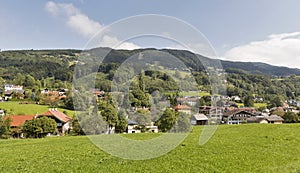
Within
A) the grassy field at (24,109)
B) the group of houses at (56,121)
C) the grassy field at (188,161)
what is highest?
the grassy field at (188,161)

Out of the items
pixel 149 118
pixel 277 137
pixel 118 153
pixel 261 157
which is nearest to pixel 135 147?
pixel 118 153

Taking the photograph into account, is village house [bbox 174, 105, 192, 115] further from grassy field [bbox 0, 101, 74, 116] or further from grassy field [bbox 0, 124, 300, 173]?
grassy field [bbox 0, 101, 74, 116]

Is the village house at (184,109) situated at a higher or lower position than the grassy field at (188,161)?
higher

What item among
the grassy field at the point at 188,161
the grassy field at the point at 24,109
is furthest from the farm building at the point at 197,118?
the grassy field at the point at 24,109

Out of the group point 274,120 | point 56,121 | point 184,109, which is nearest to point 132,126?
point 184,109

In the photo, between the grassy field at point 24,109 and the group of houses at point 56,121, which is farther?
the grassy field at point 24,109

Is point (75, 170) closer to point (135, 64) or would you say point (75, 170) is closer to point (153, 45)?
point (135, 64)

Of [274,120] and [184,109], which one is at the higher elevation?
[184,109]

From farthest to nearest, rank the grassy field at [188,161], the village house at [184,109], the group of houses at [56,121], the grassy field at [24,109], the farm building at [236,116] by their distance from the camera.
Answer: the farm building at [236,116], the grassy field at [24,109], the group of houses at [56,121], the village house at [184,109], the grassy field at [188,161]

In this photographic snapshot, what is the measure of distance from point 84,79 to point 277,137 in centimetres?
1589

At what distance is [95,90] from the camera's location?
539 inches

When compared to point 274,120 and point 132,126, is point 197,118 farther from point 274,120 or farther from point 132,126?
point 274,120

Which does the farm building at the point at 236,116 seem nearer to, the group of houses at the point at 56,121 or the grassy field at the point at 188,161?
the group of houses at the point at 56,121

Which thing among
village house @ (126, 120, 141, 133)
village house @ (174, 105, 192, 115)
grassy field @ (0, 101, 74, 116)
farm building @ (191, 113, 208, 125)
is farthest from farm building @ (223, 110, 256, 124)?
village house @ (174, 105, 192, 115)
